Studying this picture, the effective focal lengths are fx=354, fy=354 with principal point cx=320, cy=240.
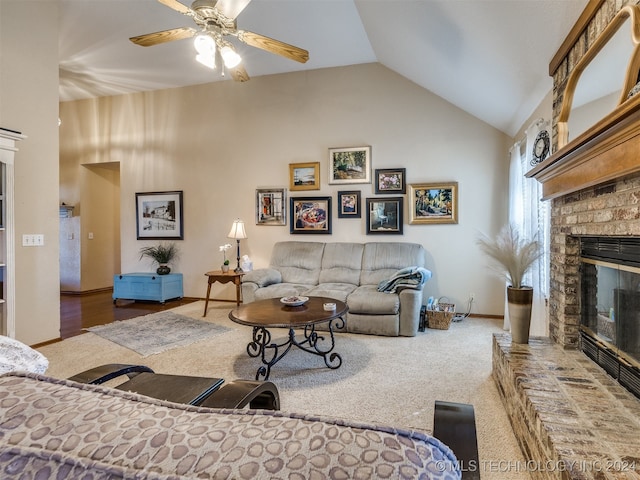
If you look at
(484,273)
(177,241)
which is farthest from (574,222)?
(177,241)

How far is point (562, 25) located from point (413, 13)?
4.12 ft

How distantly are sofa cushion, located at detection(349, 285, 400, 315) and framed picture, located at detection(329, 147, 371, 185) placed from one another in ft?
5.82

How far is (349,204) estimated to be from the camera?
495 centimetres

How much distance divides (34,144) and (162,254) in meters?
2.54

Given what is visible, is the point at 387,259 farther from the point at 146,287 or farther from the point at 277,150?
the point at 146,287

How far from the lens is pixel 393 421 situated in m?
2.08

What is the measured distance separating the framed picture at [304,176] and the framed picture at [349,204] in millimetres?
406

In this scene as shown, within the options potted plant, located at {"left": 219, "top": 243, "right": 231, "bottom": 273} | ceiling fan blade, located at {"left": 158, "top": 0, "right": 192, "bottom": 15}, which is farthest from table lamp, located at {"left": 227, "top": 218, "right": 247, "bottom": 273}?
ceiling fan blade, located at {"left": 158, "top": 0, "right": 192, "bottom": 15}

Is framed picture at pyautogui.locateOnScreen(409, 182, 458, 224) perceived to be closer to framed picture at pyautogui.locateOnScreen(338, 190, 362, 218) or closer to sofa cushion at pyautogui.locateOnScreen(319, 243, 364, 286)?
framed picture at pyautogui.locateOnScreen(338, 190, 362, 218)

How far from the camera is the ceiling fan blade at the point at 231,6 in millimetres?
2273

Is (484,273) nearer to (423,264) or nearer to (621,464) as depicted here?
(423,264)

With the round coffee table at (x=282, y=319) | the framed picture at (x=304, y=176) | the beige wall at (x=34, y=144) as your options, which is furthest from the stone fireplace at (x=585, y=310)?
the beige wall at (x=34, y=144)

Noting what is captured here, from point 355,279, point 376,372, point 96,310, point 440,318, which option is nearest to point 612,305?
point 376,372

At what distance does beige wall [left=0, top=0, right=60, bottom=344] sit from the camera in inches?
126
